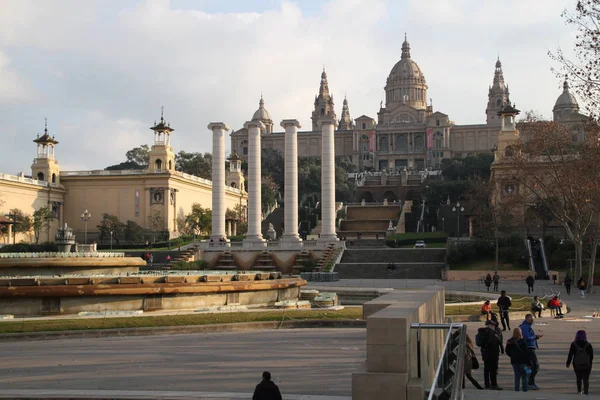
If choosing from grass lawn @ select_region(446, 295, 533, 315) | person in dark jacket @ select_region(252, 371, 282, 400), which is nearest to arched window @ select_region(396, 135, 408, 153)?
grass lawn @ select_region(446, 295, 533, 315)

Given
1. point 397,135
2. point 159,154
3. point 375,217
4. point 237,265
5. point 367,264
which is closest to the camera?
point 367,264

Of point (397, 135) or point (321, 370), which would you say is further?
point (397, 135)

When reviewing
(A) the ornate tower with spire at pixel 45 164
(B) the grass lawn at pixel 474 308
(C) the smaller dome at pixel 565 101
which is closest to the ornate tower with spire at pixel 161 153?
(A) the ornate tower with spire at pixel 45 164

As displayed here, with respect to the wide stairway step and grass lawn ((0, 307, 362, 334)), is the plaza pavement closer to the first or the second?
the wide stairway step

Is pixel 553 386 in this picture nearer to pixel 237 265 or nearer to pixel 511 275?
pixel 511 275

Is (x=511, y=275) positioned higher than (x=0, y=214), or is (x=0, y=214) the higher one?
Answer: (x=0, y=214)

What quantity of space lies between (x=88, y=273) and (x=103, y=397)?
651 inches

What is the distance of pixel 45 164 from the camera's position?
8862 cm

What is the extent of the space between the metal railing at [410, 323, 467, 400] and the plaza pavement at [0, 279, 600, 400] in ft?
8.07

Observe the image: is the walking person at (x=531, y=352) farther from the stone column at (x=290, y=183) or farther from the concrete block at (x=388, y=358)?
the stone column at (x=290, y=183)

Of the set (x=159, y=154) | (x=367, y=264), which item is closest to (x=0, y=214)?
(x=159, y=154)

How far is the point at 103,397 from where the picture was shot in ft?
45.8

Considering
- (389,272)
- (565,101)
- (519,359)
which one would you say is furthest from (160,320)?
(565,101)

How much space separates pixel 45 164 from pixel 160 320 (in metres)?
69.7
